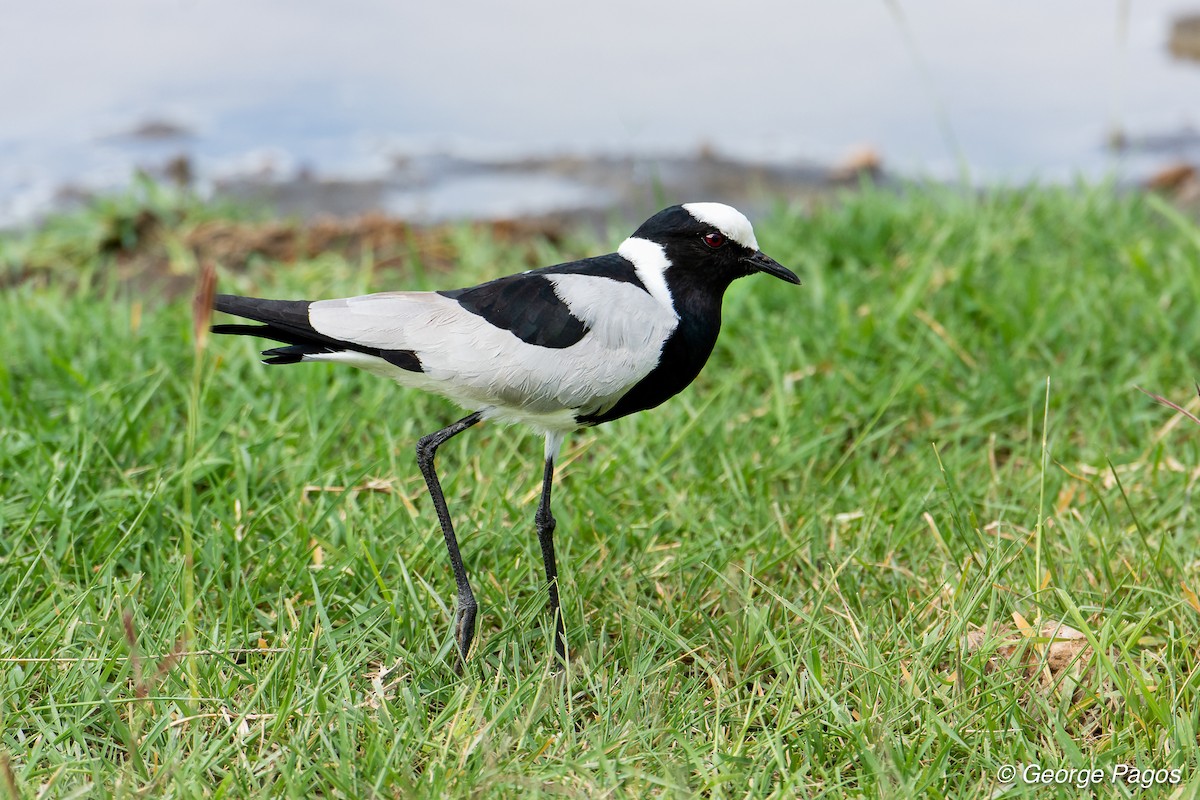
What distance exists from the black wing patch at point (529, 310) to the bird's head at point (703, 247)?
0.28 meters

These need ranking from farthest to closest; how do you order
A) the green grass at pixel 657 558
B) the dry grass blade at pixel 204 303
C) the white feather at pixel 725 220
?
the white feather at pixel 725 220 < the green grass at pixel 657 558 < the dry grass blade at pixel 204 303

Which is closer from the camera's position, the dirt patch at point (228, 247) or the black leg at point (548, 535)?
the black leg at point (548, 535)

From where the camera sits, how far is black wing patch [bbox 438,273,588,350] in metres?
2.80

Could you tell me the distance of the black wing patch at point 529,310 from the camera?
9.19 ft

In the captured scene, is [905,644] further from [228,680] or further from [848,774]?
[228,680]

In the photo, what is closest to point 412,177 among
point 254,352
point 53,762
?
point 254,352

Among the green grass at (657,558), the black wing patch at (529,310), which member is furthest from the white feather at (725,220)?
the green grass at (657,558)

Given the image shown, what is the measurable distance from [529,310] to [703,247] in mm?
459

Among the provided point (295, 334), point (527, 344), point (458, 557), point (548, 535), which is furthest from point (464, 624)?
point (295, 334)

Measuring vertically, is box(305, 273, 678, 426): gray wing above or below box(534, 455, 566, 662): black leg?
above

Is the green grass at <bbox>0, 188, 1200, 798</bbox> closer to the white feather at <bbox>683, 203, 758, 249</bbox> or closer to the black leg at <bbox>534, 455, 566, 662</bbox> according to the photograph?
the black leg at <bbox>534, 455, 566, 662</bbox>

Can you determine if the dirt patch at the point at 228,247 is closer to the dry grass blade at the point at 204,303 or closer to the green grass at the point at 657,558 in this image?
the green grass at the point at 657,558

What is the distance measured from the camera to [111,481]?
3.55 m

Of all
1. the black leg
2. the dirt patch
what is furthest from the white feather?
the dirt patch
